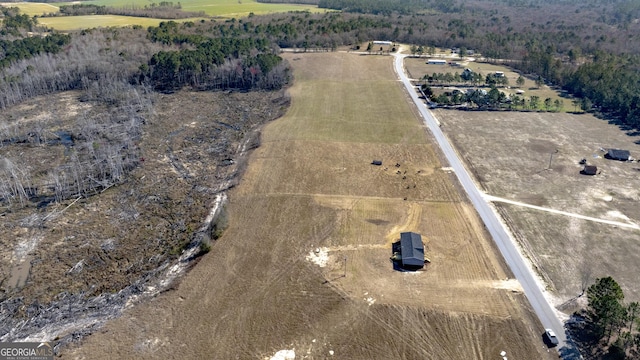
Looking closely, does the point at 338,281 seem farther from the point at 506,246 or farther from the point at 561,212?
the point at 561,212

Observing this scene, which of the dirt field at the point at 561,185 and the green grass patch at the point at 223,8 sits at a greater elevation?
the green grass patch at the point at 223,8

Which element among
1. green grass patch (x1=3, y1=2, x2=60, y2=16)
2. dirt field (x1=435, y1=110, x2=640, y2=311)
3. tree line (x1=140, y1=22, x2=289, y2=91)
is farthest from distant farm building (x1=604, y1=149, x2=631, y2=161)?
green grass patch (x1=3, y1=2, x2=60, y2=16)

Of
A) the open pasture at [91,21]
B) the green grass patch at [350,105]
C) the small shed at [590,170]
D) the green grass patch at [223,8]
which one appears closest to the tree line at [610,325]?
the small shed at [590,170]

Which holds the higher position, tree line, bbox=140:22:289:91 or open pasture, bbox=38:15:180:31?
open pasture, bbox=38:15:180:31

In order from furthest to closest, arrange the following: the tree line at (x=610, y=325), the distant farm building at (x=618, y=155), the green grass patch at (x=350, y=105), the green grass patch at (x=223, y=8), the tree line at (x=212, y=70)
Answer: the green grass patch at (x=223, y=8) < the tree line at (x=212, y=70) < the green grass patch at (x=350, y=105) < the distant farm building at (x=618, y=155) < the tree line at (x=610, y=325)

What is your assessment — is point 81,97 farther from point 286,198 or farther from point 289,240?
point 289,240

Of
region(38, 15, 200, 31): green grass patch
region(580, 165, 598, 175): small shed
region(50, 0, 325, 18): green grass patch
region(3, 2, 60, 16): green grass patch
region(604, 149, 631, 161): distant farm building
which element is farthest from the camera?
region(50, 0, 325, 18): green grass patch

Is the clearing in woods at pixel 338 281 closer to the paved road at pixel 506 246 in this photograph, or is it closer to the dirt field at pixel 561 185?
the paved road at pixel 506 246

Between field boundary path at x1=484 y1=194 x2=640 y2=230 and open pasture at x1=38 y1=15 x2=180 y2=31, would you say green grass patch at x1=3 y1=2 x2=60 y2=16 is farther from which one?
field boundary path at x1=484 y1=194 x2=640 y2=230
